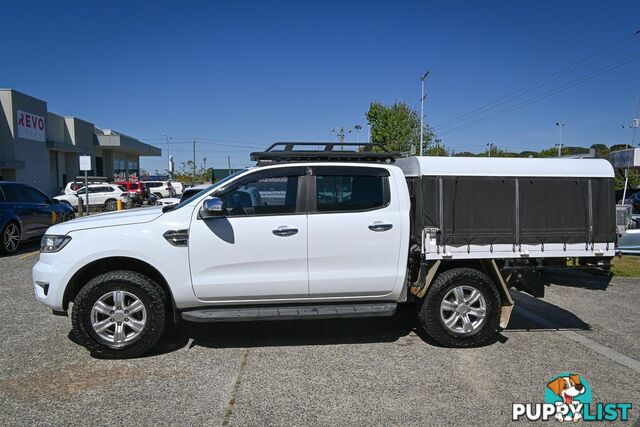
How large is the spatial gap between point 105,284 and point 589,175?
16.7ft

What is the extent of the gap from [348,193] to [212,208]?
1390 millimetres

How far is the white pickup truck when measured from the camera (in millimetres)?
4527

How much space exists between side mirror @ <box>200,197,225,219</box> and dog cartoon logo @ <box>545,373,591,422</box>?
327 cm

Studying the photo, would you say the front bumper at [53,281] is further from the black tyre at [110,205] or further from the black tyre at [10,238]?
the black tyre at [110,205]

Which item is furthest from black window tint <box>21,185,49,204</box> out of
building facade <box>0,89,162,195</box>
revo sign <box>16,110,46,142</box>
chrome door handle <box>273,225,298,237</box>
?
revo sign <box>16,110,46,142</box>

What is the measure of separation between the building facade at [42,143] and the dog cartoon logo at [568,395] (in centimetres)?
2957

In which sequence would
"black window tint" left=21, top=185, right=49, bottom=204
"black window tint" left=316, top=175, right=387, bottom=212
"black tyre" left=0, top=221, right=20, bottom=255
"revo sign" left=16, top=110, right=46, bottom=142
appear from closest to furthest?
"black window tint" left=316, top=175, right=387, bottom=212 → "black tyre" left=0, top=221, right=20, bottom=255 → "black window tint" left=21, top=185, right=49, bottom=204 → "revo sign" left=16, top=110, right=46, bottom=142

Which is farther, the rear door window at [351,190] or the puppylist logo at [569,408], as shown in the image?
the rear door window at [351,190]

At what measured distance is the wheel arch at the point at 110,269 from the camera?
457cm

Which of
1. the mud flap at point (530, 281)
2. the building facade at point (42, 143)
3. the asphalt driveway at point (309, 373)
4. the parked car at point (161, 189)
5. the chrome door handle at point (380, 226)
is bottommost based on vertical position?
the asphalt driveway at point (309, 373)

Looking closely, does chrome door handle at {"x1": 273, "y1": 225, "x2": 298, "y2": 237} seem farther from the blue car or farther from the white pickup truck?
the blue car

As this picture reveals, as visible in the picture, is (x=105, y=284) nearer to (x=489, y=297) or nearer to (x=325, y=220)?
(x=325, y=220)

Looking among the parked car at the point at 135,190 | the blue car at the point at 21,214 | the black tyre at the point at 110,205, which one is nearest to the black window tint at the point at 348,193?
the blue car at the point at 21,214

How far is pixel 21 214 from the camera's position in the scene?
36.0 feet
